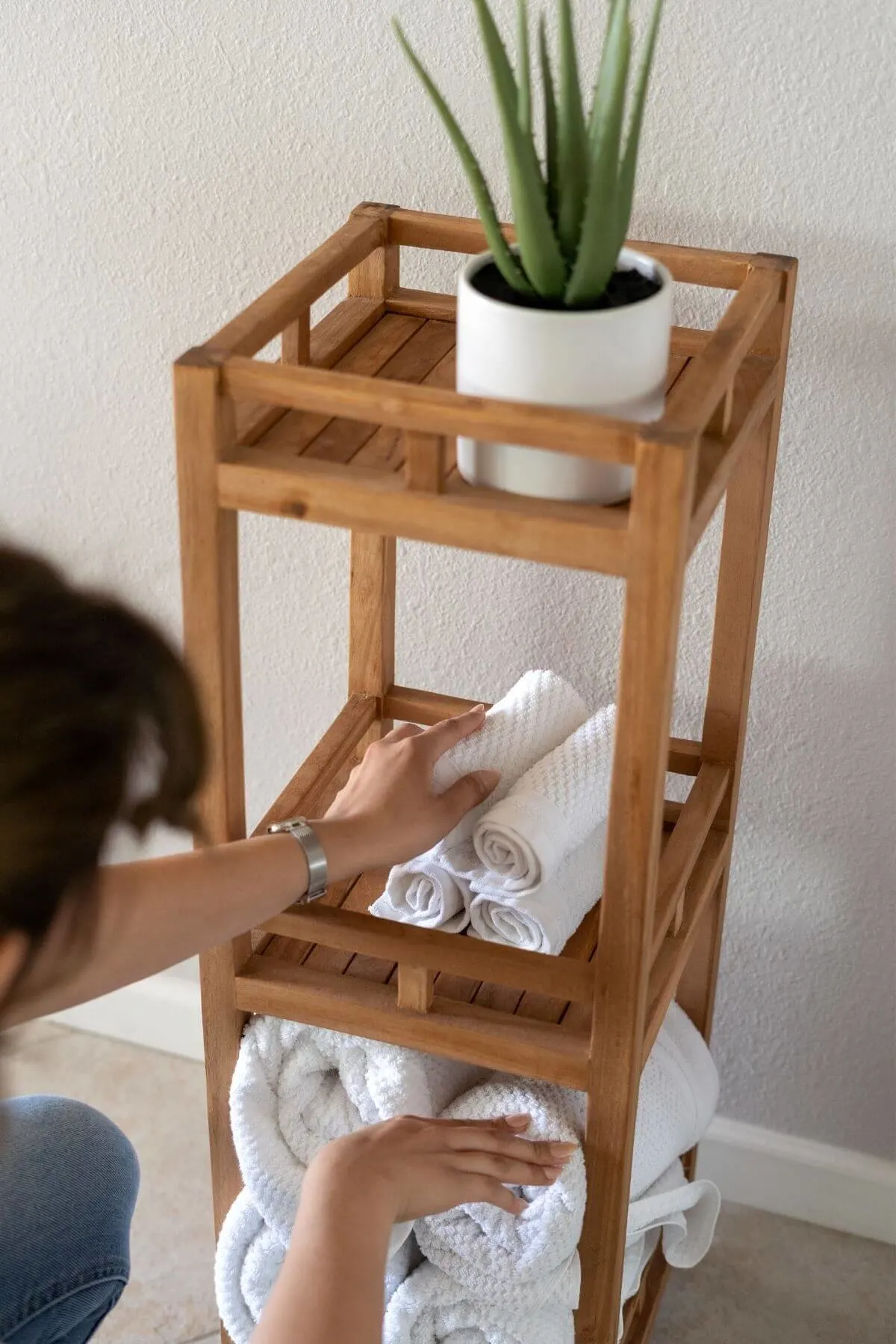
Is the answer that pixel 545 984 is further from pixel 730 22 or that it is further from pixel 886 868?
pixel 730 22

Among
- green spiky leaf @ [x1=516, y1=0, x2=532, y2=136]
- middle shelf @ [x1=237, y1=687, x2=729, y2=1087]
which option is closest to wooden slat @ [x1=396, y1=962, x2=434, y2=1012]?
middle shelf @ [x1=237, y1=687, x2=729, y2=1087]

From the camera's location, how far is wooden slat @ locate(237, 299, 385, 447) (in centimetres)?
99

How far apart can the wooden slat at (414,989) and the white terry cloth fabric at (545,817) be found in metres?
0.09

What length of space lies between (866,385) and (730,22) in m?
0.30

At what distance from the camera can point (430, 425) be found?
34.1 inches

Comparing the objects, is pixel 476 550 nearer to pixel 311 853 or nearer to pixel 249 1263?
pixel 311 853

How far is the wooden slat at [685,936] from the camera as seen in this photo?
1.12 metres

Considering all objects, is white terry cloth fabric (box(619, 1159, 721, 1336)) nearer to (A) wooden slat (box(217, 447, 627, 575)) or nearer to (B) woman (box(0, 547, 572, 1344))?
(B) woman (box(0, 547, 572, 1344))

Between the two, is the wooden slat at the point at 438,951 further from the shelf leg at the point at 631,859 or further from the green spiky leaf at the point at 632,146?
the green spiky leaf at the point at 632,146

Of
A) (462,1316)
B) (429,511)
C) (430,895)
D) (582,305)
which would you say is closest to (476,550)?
(429,511)

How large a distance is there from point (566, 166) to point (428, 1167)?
2.14 ft

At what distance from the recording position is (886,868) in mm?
1410

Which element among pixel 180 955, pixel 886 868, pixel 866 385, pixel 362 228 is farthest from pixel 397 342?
pixel 886 868

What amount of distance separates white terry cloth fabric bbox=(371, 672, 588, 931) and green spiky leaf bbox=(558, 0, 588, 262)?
0.40m
